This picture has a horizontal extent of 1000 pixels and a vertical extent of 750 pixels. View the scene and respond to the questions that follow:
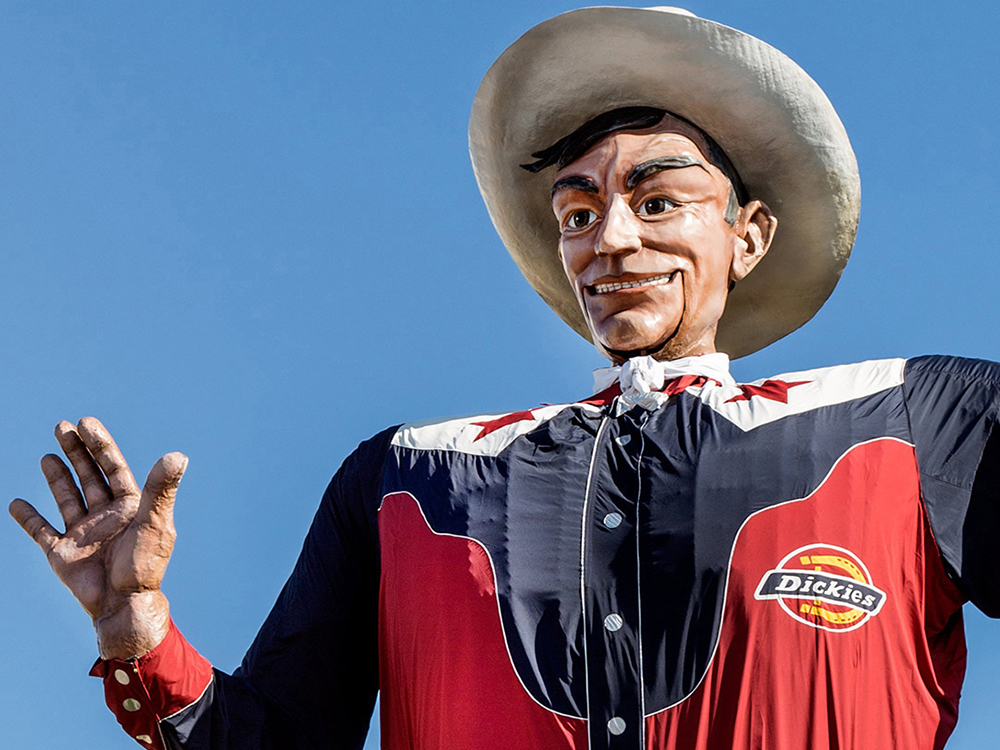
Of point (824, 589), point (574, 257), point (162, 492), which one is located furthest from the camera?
point (574, 257)

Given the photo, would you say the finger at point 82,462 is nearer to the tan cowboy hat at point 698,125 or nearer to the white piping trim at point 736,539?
the white piping trim at point 736,539

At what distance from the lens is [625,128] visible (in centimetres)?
622

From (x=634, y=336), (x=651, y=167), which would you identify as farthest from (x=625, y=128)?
(x=634, y=336)

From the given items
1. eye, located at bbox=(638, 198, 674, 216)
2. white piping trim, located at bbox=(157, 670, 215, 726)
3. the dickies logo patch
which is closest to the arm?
white piping trim, located at bbox=(157, 670, 215, 726)

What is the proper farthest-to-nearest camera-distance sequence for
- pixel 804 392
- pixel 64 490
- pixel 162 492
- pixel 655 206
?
pixel 655 206
pixel 804 392
pixel 64 490
pixel 162 492

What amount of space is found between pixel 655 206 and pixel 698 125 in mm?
543

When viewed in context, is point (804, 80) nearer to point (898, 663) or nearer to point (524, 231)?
point (524, 231)

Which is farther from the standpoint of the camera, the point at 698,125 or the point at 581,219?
the point at 698,125

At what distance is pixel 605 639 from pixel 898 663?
85cm

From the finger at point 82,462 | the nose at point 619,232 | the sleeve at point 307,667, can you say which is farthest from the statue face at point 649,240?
the finger at point 82,462

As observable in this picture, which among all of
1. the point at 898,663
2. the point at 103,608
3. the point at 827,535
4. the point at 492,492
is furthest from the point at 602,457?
the point at 103,608

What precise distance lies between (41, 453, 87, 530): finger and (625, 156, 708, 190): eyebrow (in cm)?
227

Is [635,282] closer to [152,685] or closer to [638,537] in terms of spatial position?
[638,537]

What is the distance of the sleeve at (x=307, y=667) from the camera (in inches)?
201
